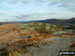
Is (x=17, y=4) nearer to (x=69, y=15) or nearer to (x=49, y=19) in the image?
(x=49, y=19)

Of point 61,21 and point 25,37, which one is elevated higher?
point 61,21

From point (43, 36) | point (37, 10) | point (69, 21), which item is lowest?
point (43, 36)

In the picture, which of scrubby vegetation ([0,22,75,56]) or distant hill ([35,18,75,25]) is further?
distant hill ([35,18,75,25])

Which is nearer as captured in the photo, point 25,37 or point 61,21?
point 25,37

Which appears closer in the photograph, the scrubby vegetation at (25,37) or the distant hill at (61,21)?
the scrubby vegetation at (25,37)

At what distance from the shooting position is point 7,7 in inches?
290

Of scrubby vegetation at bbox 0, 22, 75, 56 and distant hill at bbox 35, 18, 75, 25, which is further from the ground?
distant hill at bbox 35, 18, 75, 25

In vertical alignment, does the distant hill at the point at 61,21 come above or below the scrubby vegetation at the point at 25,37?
above

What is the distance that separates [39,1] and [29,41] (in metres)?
1.88

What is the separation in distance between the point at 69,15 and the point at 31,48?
7.51ft

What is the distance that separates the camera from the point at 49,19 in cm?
738

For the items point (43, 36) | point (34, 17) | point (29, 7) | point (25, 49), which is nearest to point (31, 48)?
point (25, 49)

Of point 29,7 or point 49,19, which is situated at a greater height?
point 29,7

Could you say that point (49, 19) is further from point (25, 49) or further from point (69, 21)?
point (25, 49)
